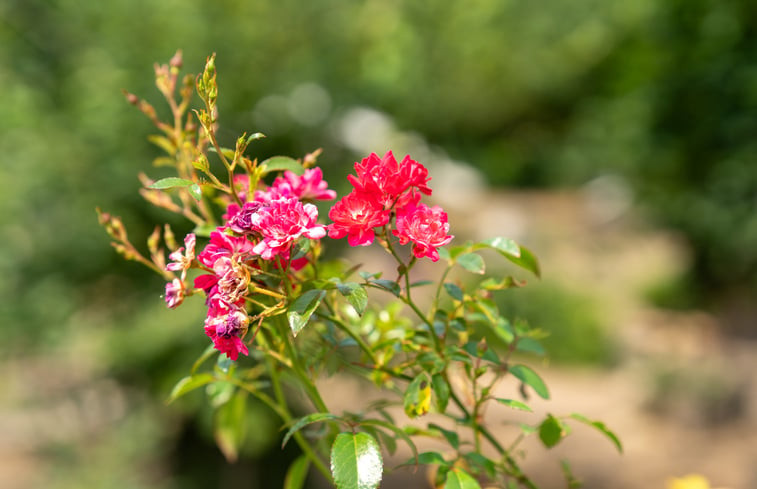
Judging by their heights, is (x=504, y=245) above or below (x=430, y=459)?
above

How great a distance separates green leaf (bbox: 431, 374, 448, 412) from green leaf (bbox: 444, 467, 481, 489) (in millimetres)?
59

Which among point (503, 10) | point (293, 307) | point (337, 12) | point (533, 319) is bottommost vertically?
point (293, 307)

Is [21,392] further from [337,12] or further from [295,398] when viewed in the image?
[337,12]

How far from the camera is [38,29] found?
3127mm

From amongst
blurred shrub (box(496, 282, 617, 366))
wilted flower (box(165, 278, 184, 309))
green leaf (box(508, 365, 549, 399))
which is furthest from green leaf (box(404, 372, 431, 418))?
blurred shrub (box(496, 282, 617, 366))

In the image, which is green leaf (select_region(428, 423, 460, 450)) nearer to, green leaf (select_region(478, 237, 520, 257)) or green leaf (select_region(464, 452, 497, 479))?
green leaf (select_region(464, 452, 497, 479))

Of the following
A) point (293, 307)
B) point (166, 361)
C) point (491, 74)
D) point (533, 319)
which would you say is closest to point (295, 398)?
point (166, 361)

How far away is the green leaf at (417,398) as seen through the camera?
24.8 inches

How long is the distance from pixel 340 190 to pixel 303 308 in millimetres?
2489

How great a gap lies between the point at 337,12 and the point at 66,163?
5.15ft

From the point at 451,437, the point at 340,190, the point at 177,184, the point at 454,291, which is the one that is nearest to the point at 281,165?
the point at 177,184

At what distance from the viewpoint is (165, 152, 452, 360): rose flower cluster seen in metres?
0.53

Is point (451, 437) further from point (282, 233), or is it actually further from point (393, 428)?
point (282, 233)

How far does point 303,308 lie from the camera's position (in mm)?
552
